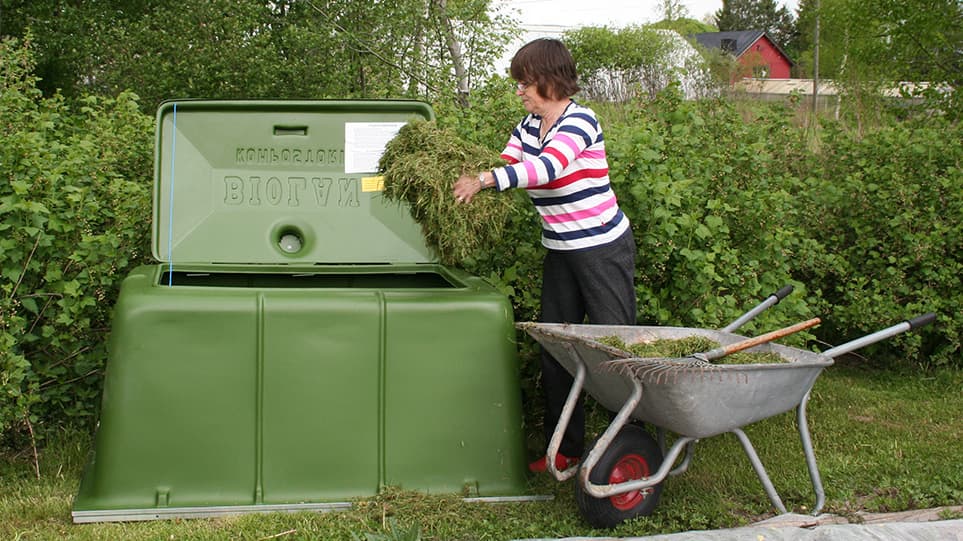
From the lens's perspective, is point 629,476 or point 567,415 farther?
point 629,476

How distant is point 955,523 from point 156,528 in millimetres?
2762

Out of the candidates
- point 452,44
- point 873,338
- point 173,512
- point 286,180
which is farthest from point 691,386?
point 452,44

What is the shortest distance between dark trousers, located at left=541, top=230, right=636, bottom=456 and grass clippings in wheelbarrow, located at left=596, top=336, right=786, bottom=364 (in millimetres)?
226

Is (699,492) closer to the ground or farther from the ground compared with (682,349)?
closer to the ground

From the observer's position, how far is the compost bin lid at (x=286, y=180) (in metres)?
4.39

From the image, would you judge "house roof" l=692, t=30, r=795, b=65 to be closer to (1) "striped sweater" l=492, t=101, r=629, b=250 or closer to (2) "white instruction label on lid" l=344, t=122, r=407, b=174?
(2) "white instruction label on lid" l=344, t=122, r=407, b=174

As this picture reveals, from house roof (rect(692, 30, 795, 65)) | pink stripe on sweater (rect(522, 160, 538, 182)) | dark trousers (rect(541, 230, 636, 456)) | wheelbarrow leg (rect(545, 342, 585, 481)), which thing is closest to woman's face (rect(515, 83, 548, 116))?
pink stripe on sweater (rect(522, 160, 538, 182))

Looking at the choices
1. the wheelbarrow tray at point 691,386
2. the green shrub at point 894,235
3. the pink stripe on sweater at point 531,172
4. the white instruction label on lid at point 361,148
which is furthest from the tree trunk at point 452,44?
the wheelbarrow tray at point 691,386

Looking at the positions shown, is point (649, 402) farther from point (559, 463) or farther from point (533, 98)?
point (533, 98)

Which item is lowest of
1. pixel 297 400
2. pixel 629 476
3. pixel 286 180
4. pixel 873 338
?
pixel 629 476

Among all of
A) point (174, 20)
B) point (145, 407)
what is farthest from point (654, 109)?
point (174, 20)

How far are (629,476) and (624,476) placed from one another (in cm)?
2

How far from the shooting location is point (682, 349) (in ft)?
11.5

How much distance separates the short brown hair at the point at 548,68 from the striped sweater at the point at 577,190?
92 mm
